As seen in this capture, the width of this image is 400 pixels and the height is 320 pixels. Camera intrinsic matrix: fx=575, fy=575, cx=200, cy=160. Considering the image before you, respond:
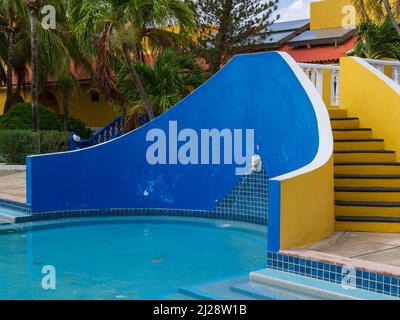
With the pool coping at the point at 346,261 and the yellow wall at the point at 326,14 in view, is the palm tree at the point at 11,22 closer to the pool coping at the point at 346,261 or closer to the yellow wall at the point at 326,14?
the yellow wall at the point at 326,14

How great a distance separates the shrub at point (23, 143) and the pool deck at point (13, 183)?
2.68 ft

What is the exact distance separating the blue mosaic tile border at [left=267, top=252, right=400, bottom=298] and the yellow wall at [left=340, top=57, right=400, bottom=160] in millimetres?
3903

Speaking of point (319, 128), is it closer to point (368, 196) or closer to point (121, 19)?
point (368, 196)

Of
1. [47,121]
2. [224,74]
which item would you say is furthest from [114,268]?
[47,121]

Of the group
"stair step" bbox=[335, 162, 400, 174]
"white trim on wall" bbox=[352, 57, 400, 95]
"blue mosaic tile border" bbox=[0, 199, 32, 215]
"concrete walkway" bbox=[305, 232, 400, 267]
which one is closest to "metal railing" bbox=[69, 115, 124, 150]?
"blue mosaic tile border" bbox=[0, 199, 32, 215]

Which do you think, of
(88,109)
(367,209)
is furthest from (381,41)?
(88,109)

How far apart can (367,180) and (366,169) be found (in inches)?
11.0

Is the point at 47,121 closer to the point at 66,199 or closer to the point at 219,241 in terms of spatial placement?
the point at 66,199

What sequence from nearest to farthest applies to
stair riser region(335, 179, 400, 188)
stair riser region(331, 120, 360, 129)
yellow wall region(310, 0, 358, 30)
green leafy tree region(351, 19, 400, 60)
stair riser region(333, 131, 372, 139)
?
1. stair riser region(335, 179, 400, 188)
2. stair riser region(333, 131, 372, 139)
3. stair riser region(331, 120, 360, 129)
4. green leafy tree region(351, 19, 400, 60)
5. yellow wall region(310, 0, 358, 30)

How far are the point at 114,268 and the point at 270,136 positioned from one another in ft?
13.0

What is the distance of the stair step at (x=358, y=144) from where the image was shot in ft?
31.0

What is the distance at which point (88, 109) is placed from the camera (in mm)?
26688

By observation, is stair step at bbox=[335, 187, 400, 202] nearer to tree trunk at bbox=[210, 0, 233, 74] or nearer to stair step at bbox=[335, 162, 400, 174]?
stair step at bbox=[335, 162, 400, 174]

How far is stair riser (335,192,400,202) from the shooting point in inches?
334
